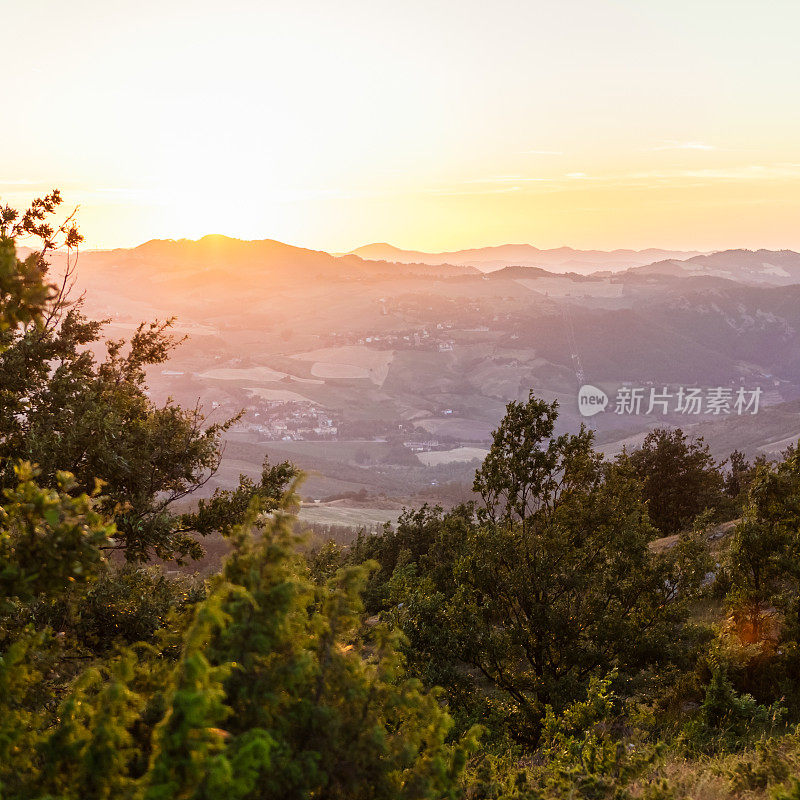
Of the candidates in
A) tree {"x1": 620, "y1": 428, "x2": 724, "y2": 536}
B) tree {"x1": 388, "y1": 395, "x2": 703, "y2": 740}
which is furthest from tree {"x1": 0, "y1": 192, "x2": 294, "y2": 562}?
tree {"x1": 620, "y1": 428, "x2": 724, "y2": 536}

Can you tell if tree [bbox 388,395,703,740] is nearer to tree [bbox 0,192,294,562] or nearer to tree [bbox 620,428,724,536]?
tree [bbox 0,192,294,562]

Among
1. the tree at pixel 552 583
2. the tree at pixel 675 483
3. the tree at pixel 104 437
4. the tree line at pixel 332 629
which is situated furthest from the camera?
the tree at pixel 675 483

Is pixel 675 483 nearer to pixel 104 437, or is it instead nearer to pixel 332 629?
pixel 104 437

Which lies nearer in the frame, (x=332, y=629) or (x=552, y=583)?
(x=332, y=629)

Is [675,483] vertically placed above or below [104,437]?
below

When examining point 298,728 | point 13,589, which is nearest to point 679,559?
point 298,728

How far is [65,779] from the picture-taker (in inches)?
152

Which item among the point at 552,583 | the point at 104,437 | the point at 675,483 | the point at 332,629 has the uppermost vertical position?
the point at 104,437

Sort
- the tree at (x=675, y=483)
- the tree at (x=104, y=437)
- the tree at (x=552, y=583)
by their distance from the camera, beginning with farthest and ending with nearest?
the tree at (x=675, y=483) → the tree at (x=552, y=583) → the tree at (x=104, y=437)

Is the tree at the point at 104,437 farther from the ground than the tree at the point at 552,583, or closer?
farther from the ground

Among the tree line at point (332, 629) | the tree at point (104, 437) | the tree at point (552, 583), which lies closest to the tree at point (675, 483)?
the tree line at point (332, 629)

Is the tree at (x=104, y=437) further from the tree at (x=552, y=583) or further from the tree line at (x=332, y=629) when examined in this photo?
the tree at (x=552, y=583)

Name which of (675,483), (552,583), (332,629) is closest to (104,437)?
(332,629)

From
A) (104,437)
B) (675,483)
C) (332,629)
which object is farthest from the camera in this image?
(675,483)
